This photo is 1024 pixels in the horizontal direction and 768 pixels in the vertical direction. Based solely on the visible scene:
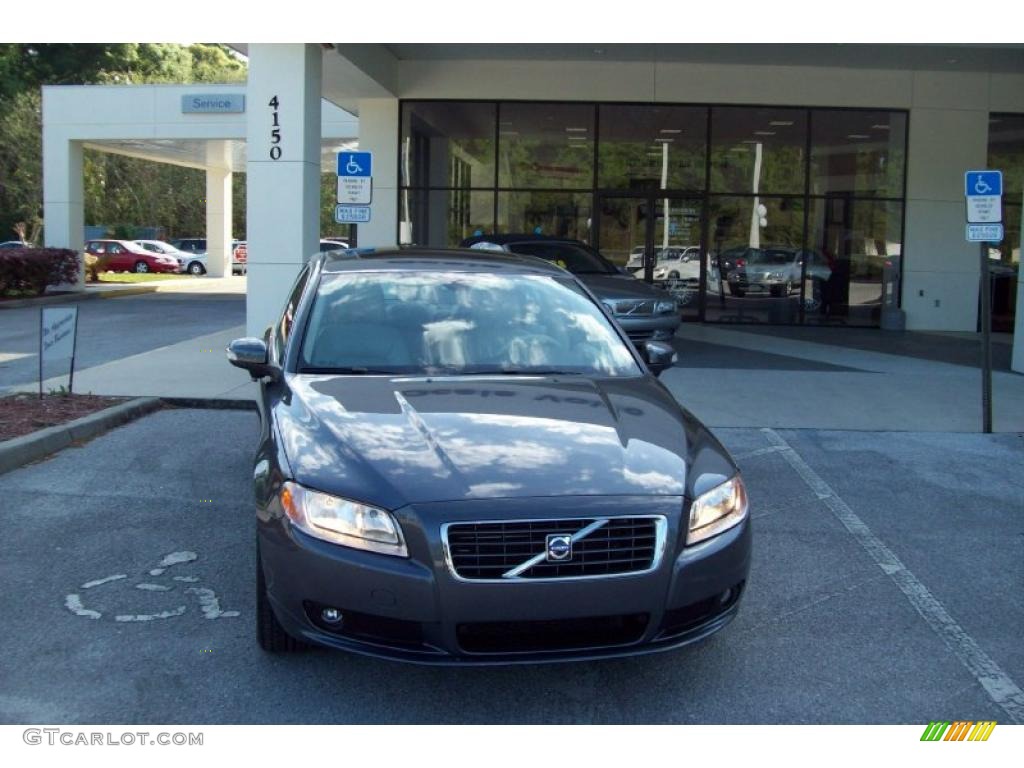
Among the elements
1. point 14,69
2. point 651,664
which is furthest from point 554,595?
point 14,69

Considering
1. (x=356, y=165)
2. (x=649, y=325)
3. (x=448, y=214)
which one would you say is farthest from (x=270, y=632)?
(x=448, y=214)

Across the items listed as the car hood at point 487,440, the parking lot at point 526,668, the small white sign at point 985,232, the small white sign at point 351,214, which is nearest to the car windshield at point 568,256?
the small white sign at point 351,214

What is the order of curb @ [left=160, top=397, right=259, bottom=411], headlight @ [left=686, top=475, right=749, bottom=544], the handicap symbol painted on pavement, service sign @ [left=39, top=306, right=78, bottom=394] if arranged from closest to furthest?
headlight @ [left=686, top=475, right=749, bottom=544]
the handicap symbol painted on pavement
service sign @ [left=39, top=306, right=78, bottom=394]
curb @ [left=160, top=397, right=259, bottom=411]

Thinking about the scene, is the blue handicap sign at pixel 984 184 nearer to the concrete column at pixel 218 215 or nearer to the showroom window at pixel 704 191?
the showroom window at pixel 704 191

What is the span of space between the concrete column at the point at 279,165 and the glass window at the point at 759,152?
917 cm

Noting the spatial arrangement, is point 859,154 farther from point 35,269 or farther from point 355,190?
point 35,269

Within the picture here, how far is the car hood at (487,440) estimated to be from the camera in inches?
150

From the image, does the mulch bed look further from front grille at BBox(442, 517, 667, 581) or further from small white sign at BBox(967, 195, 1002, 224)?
small white sign at BBox(967, 195, 1002, 224)

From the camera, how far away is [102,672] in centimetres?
423

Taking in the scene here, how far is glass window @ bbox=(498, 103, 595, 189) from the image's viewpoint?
18.9 meters

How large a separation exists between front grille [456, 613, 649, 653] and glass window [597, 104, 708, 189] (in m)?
16.1

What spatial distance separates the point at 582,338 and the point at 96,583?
269 cm

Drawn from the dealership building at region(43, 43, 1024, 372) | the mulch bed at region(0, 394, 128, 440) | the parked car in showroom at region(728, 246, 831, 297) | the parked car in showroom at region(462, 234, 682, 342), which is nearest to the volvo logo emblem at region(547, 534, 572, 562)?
the mulch bed at region(0, 394, 128, 440)

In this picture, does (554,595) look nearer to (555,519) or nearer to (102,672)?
(555,519)
